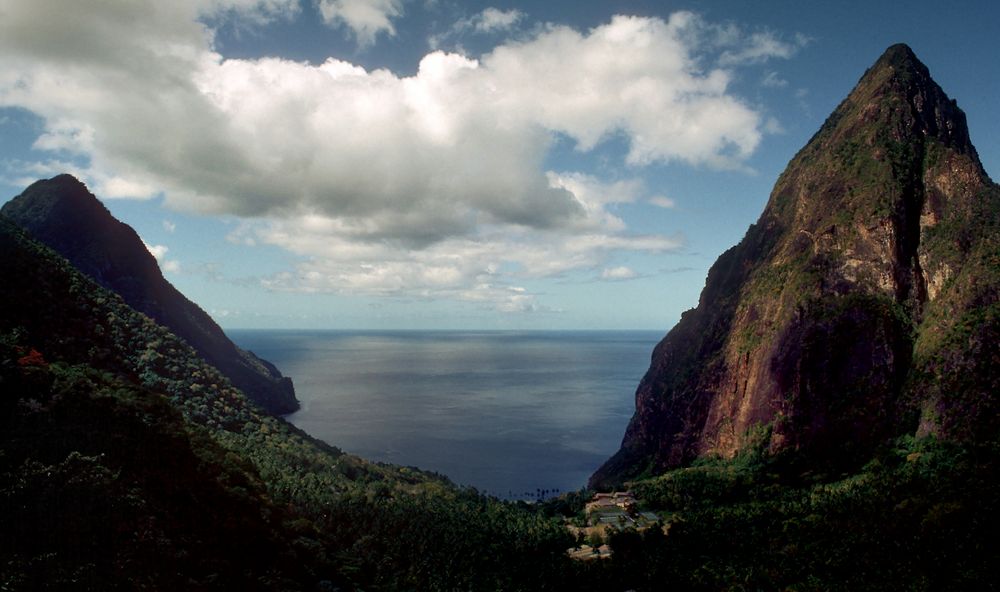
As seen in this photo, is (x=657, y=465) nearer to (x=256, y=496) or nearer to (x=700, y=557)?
(x=700, y=557)

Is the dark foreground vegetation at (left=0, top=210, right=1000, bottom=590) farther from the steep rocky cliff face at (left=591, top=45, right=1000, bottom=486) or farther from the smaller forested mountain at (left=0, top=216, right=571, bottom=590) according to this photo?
the steep rocky cliff face at (left=591, top=45, right=1000, bottom=486)

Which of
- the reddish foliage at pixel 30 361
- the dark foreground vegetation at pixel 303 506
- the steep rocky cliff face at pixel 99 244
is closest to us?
the dark foreground vegetation at pixel 303 506

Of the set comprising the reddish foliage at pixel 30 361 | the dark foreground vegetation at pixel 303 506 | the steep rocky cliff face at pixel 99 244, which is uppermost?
the steep rocky cliff face at pixel 99 244

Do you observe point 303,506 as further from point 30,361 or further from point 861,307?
point 861,307

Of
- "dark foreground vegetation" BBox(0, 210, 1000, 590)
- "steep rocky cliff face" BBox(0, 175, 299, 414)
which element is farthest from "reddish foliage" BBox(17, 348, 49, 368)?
"steep rocky cliff face" BBox(0, 175, 299, 414)

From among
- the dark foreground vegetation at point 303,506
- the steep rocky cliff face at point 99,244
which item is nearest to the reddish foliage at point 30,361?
the dark foreground vegetation at point 303,506

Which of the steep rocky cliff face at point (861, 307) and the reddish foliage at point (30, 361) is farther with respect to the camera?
the steep rocky cliff face at point (861, 307)

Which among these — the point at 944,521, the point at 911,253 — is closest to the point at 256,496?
the point at 944,521

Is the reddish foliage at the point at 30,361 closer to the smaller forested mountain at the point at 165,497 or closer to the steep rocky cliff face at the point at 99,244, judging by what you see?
the smaller forested mountain at the point at 165,497

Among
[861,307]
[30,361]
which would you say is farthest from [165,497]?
[861,307]
